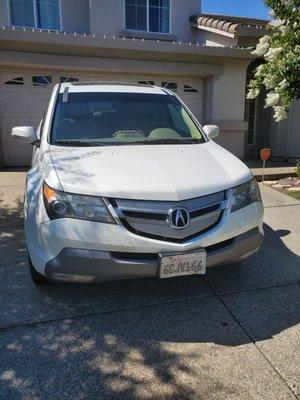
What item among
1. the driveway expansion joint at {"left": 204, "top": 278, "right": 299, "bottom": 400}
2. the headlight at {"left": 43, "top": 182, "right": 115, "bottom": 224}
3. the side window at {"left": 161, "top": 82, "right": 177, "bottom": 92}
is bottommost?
the driveway expansion joint at {"left": 204, "top": 278, "right": 299, "bottom": 400}

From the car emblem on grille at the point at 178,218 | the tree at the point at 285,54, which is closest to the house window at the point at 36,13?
the tree at the point at 285,54

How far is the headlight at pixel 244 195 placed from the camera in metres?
3.11

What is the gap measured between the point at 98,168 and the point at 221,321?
62.7 inches

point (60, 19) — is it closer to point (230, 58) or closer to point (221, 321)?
point (230, 58)

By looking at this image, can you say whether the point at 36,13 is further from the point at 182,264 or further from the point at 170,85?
the point at 182,264

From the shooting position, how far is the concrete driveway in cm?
237

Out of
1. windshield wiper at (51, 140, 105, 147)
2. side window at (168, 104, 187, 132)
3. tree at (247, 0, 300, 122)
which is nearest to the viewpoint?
windshield wiper at (51, 140, 105, 147)

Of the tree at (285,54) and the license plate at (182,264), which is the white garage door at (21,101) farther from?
the license plate at (182,264)

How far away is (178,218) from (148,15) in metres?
11.0

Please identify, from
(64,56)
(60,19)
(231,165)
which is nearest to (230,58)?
(64,56)

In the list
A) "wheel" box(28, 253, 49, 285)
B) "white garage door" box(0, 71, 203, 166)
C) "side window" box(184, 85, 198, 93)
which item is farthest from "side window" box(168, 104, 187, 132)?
"side window" box(184, 85, 198, 93)

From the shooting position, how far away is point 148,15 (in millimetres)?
A: 12000

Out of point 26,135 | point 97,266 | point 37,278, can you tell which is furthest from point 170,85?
point 97,266

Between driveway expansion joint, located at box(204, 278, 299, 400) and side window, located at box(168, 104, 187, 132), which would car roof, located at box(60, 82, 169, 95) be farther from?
driveway expansion joint, located at box(204, 278, 299, 400)
